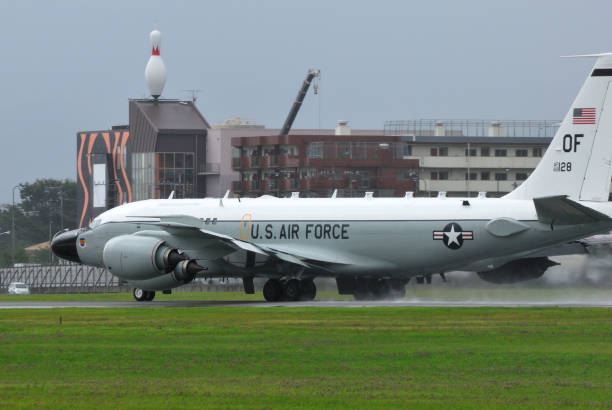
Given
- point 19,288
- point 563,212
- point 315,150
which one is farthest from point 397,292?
point 315,150

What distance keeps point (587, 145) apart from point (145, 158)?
123m

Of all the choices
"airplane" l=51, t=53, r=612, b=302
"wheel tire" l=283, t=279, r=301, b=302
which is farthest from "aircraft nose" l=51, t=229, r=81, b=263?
Answer: "wheel tire" l=283, t=279, r=301, b=302

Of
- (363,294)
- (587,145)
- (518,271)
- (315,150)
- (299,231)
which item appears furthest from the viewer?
(315,150)

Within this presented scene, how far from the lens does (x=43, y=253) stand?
573ft

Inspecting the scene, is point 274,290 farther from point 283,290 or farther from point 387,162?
point 387,162

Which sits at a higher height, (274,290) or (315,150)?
(315,150)

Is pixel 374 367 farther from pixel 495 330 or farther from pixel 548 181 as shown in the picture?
pixel 548 181

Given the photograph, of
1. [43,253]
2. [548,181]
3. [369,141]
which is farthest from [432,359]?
[43,253]

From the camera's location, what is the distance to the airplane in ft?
150

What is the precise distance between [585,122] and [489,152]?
11309 centimetres

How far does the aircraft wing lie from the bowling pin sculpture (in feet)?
403

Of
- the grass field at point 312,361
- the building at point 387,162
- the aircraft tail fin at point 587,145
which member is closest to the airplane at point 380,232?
the aircraft tail fin at point 587,145

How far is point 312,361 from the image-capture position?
2433 cm

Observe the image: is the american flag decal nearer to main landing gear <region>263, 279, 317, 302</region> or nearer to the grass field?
the grass field
